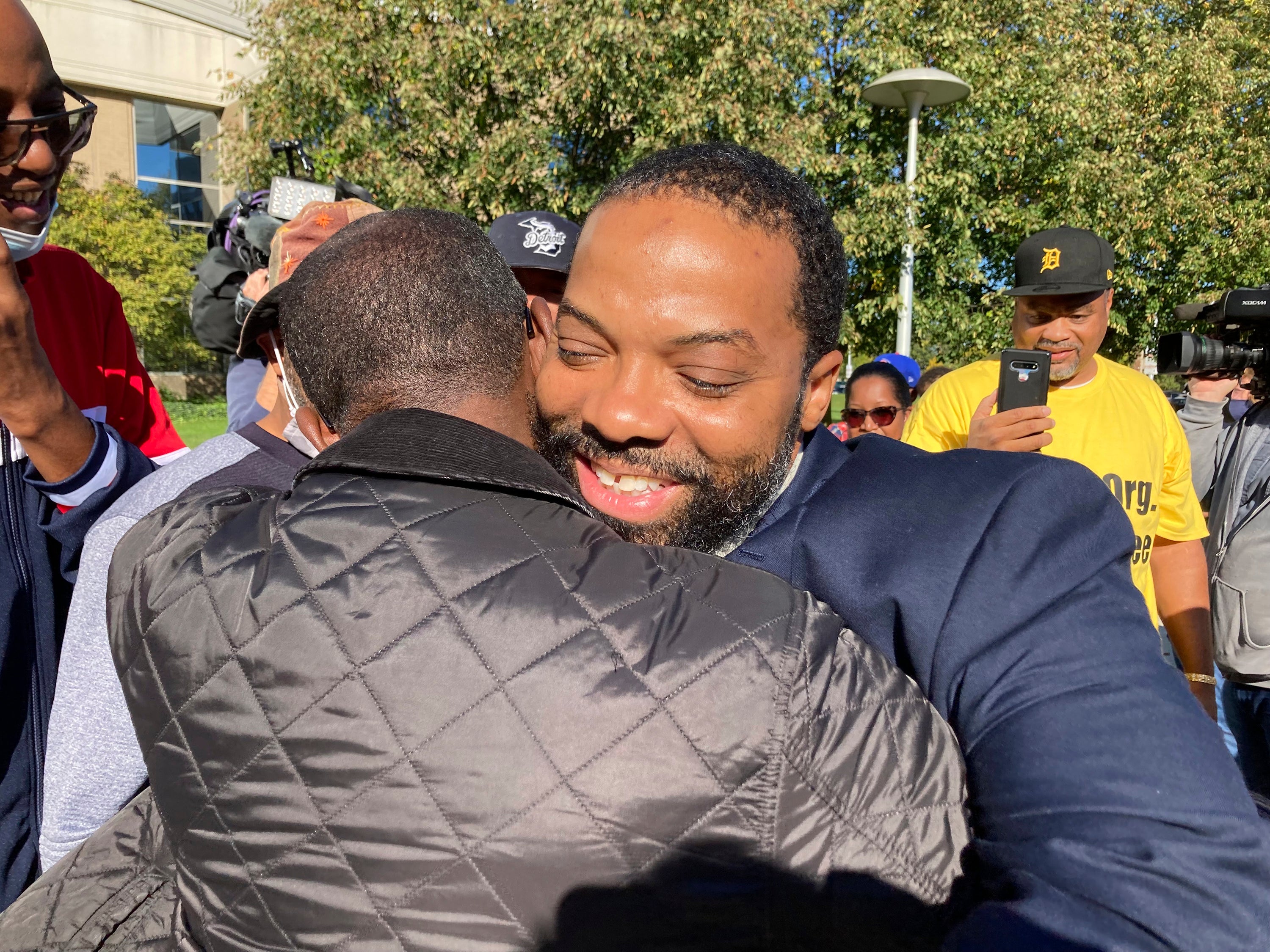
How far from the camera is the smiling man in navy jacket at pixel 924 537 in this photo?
1.02 meters

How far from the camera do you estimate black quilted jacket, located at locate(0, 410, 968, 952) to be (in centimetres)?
96

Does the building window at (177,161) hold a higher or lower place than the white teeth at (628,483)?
higher

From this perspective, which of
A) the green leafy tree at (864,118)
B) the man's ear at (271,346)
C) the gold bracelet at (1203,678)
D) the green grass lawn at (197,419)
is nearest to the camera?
the man's ear at (271,346)

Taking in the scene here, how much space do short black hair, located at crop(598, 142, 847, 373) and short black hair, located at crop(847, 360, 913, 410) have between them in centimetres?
427

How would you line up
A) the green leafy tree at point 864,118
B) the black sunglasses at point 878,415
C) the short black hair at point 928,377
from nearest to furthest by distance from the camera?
the black sunglasses at point 878,415 → the short black hair at point 928,377 → the green leafy tree at point 864,118

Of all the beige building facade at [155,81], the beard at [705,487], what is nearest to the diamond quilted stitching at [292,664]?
the beard at [705,487]

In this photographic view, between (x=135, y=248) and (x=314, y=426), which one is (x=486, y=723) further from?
(x=135, y=248)

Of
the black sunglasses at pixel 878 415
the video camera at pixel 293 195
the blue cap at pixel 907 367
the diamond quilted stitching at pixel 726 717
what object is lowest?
the black sunglasses at pixel 878 415

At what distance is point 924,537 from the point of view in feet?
4.21

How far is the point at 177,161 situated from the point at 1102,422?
32998 mm

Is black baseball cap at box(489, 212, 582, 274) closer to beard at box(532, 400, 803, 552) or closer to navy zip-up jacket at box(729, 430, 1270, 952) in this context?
beard at box(532, 400, 803, 552)

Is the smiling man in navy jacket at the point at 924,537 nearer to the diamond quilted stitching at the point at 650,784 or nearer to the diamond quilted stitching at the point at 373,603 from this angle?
the diamond quilted stitching at the point at 650,784

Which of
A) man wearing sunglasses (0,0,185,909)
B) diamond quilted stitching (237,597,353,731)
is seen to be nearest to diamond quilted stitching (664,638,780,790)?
diamond quilted stitching (237,597,353,731)

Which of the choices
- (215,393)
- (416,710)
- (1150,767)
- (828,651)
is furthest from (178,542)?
(215,393)
